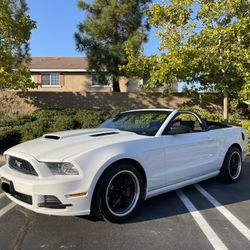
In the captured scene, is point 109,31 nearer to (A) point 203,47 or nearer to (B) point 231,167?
(A) point 203,47

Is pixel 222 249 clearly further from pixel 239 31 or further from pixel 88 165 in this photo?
pixel 239 31

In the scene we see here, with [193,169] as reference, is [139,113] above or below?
above

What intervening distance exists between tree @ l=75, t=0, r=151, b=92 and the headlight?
14.8m

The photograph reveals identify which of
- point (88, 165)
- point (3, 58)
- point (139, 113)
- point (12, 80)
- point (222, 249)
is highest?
point (3, 58)

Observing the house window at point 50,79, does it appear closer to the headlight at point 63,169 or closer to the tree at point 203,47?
the tree at point 203,47

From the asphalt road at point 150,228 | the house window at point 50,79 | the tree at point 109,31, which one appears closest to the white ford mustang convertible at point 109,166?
the asphalt road at point 150,228

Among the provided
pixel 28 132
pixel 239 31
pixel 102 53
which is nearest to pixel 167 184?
pixel 28 132

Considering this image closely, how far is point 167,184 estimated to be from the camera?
5121 mm

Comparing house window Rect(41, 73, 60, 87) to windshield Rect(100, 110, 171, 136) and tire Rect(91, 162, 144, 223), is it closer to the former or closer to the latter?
windshield Rect(100, 110, 171, 136)

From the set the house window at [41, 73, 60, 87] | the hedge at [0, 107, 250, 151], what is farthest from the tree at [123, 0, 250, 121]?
the house window at [41, 73, 60, 87]

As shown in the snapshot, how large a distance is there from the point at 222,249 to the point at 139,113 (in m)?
2.99

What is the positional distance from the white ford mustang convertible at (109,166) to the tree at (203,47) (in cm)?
750

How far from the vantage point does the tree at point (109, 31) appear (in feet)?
61.0

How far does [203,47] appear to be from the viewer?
13.4 meters
